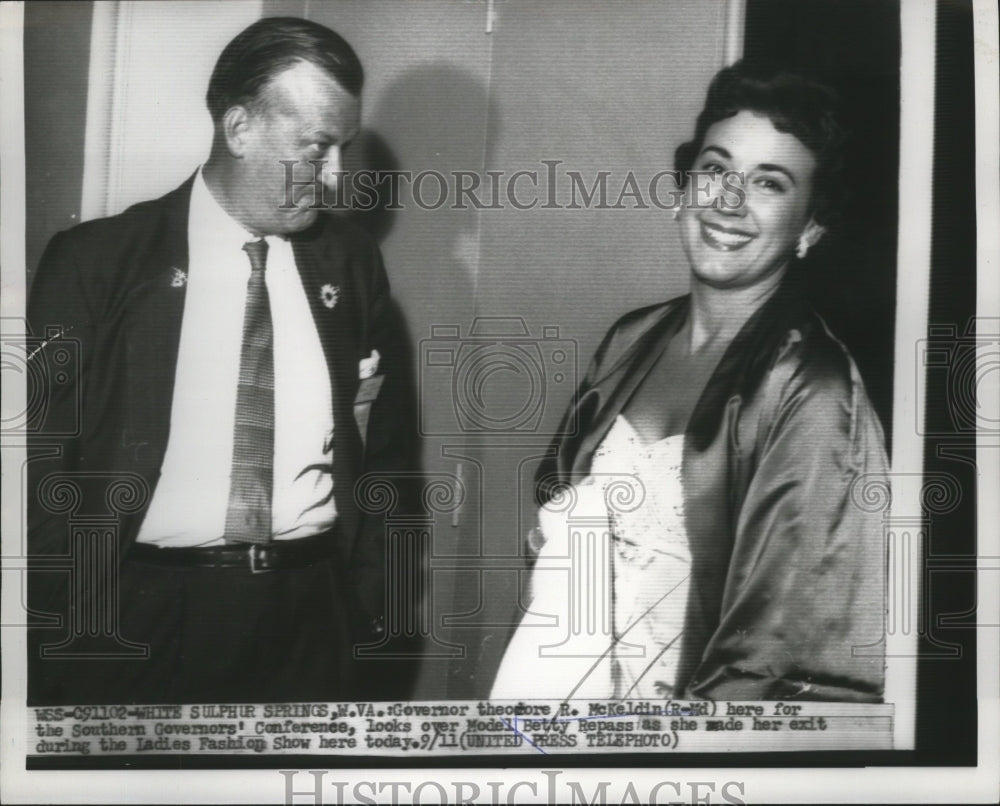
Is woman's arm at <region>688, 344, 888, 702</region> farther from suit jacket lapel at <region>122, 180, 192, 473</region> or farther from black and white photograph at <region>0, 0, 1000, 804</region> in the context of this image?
suit jacket lapel at <region>122, 180, 192, 473</region>

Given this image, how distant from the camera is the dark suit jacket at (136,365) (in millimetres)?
2055

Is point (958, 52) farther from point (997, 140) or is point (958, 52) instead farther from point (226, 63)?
point (226, 63)

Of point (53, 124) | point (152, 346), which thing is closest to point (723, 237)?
point (152, 346)

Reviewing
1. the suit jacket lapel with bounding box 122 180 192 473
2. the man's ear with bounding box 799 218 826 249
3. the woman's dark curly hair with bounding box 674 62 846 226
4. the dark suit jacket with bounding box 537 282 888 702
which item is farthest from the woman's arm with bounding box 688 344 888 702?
the suit jacket lapel with bounding box 122 180 192 473

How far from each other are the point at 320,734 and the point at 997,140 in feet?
6.23

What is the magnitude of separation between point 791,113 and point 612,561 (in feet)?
3.31

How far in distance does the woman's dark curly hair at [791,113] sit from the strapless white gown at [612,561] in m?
0.59

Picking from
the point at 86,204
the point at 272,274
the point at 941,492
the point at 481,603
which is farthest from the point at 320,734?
the point at 941,492

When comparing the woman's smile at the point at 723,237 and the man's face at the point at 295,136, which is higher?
the man's face at the point at 295,136

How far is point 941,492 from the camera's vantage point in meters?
2.11

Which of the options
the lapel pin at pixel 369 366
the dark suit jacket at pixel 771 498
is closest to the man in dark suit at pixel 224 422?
the lapel pin at pixel 369 366

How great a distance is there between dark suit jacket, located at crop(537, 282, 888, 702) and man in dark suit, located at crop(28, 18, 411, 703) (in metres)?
0.48

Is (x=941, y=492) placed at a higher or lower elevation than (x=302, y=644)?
higher

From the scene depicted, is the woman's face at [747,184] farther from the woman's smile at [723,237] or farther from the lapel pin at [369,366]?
the lapel pin at [369,366]
